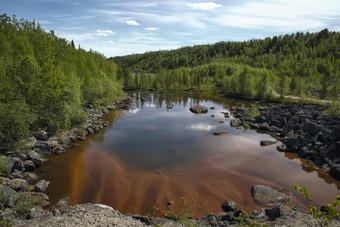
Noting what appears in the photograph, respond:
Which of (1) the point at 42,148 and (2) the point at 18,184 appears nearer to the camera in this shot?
(2) the point at 18,184

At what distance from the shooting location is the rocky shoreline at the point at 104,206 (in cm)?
1694

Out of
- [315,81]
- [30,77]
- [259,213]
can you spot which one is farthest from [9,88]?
[315,81]

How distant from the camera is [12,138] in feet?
99.5

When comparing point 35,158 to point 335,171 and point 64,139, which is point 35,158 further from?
point 335,171

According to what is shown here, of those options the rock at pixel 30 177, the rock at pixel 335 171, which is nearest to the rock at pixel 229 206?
the rock at pixel 335 171

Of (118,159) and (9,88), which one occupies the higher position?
(9,88)

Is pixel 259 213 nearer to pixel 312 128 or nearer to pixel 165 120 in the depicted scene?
pixel 312 128

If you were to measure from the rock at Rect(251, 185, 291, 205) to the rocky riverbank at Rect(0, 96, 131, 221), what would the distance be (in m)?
21.9

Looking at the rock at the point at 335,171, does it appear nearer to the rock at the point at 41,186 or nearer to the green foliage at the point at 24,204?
the green foliage at the point at 24,204

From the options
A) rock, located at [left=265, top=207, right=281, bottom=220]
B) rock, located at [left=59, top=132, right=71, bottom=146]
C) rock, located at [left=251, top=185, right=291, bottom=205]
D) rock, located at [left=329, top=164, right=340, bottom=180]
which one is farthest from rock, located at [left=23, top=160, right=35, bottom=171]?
rock, located at [left=329, top=164, right=340, bottom=180]

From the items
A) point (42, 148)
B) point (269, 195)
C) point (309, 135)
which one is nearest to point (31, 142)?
point (42, 148)

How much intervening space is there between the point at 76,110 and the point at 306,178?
40.6 metres

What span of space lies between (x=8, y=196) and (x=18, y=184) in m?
3.61

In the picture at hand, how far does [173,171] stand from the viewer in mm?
29422
